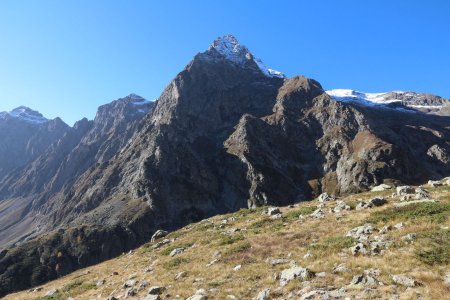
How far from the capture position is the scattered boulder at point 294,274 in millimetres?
18656

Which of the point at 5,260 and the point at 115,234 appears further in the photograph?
the point at 115,234

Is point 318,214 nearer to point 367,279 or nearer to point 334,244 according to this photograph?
point 334,244

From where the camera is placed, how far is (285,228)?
30719mm

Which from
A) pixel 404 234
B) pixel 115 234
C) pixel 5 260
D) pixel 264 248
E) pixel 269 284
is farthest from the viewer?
pixel 115 234

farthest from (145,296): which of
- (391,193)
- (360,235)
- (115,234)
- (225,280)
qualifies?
(115,234)

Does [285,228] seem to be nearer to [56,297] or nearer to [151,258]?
[151,258]

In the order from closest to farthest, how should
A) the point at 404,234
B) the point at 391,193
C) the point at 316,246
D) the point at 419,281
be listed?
the point at 419,281 → the point at 404,234 → the point at 316,246 → the point at 391,193

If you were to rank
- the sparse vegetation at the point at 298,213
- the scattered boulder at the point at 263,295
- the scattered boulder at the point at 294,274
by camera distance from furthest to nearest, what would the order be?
the sparse vegetation at the point at 298,213 → the scattered boulder at the point at 294,274 → the scattered boulder at the point at 263,295

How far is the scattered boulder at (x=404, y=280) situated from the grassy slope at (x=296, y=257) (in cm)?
23

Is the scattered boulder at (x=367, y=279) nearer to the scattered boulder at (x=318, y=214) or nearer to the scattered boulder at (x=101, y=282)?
the scattered boulder at (x=318, y=214)

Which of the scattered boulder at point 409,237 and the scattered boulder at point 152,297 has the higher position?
the scattered boulder at point 409,237

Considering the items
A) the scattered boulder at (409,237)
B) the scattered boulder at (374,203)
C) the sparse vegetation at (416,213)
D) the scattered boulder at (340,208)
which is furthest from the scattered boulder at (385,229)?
the scattered boulder at (340,208)

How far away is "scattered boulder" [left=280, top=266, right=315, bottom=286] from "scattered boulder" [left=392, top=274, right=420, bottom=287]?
375 cm

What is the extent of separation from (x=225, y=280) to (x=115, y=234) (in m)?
183
